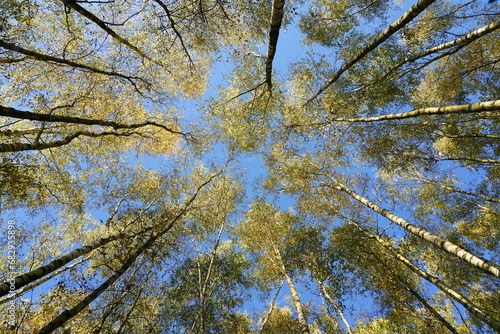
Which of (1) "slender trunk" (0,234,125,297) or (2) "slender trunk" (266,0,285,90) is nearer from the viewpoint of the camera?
(1) "slender trunk" (0,234,125,297)

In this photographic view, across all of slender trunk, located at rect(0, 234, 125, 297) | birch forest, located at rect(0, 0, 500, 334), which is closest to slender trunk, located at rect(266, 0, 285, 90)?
birch forest, located at rect(0, 0, 500, 334)

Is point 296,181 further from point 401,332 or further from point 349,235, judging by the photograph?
point 401,332

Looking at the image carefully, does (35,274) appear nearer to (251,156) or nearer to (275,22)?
(275,22)

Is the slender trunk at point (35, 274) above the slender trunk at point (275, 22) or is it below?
below

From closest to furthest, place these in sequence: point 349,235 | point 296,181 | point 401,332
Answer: point 401,332, point 349,235, point 296,181

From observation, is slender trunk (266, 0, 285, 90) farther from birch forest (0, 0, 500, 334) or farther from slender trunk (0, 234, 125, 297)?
slender trunk (0, 234, 125, 297)

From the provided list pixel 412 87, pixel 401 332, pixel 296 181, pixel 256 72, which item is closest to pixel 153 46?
pixel 256 72

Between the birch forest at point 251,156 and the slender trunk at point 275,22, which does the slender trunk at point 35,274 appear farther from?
the slender trunk at point 275,22

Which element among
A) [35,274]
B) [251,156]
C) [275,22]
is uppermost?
[251,156]

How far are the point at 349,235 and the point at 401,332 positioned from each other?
4.21 meters

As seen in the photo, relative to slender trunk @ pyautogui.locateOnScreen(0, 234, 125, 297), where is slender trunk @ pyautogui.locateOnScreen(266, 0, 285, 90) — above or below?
above

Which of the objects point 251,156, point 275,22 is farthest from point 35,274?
point 251,156

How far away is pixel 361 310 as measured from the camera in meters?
9.31

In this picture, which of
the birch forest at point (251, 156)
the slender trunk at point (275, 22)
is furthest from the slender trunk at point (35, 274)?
the slender trunk at point (275, 22)
